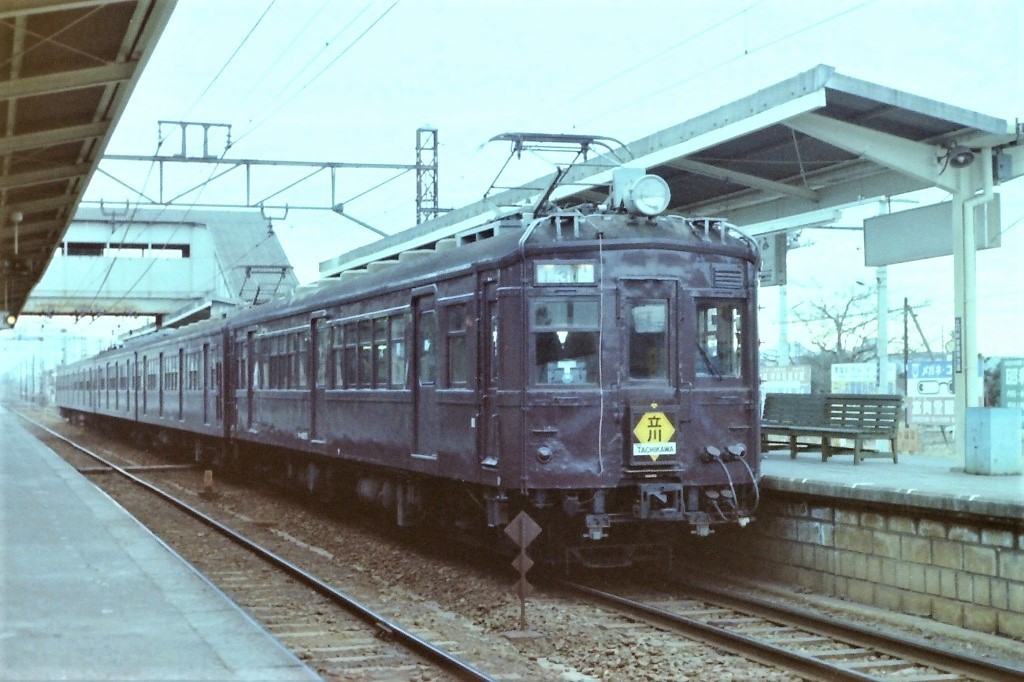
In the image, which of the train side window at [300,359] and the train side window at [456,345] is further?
the train side window at [300,359]

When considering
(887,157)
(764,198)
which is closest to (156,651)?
(887,157)

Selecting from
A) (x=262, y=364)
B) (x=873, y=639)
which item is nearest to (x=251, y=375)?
(x=262, y=364)

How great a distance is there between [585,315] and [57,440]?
34.9 meters

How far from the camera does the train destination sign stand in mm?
10016

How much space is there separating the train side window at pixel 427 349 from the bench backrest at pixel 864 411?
458 cm

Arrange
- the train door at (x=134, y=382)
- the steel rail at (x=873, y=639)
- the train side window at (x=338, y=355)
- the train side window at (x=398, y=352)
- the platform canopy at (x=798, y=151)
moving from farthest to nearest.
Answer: the train door at (x=134, y=382) < the train side window at (x=338, y=355) < the train side window at (x=398, y=352) < the platform canopy at (x=798, y=151) < the steel rail at (x=873, y=639)

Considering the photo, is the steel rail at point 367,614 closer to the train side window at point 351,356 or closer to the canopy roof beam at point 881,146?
the train side window at point 351,356

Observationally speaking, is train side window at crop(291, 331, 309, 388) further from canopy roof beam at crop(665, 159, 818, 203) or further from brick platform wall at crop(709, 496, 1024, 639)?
brick platform wall at crop(709, 496, 1024, 639)

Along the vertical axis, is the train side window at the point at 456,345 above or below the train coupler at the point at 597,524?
above

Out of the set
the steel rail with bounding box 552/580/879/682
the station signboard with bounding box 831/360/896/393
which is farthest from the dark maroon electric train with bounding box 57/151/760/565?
the station signboard with bounding box 831/360/896/393

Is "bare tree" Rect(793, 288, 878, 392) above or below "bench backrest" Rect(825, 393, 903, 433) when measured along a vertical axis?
above

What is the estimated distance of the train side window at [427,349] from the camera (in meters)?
11.6

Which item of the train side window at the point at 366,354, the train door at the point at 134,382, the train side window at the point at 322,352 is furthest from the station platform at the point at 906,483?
the train door at the point at 134,382

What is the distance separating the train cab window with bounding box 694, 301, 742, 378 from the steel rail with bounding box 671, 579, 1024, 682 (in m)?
1.80
